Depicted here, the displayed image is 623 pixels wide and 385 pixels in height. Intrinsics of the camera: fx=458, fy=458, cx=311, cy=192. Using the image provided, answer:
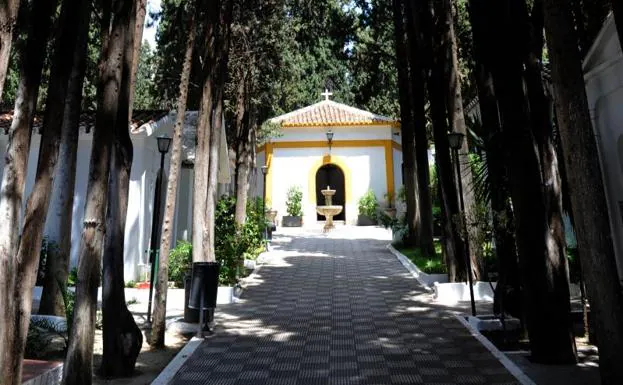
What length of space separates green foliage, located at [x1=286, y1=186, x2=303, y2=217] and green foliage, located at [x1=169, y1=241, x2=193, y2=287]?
15.5 metres

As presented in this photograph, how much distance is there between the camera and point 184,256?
10.4 metres

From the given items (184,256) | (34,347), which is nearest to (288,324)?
(34,347)

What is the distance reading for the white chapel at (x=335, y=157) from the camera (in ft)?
86.5

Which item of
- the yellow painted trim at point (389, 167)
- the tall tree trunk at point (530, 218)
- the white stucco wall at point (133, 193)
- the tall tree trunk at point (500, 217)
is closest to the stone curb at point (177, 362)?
the tall tree trunk at point (530, 218)

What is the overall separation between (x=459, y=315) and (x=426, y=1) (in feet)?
23.5

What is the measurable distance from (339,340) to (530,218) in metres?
2.88

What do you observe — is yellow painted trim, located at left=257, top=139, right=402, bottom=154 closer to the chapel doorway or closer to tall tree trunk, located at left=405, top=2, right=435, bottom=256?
the chapel doorway

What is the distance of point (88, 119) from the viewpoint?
1073 cm

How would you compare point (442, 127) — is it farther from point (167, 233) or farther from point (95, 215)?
point (95, 215)

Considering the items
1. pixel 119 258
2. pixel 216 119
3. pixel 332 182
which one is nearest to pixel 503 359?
pixel 119 258

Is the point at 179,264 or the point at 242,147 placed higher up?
the point at 242,147

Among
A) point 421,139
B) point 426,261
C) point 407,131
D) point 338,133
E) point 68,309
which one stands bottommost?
point 68,309

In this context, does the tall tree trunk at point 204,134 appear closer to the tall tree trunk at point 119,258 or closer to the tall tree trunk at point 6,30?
the tall tree trunk at point 119,258

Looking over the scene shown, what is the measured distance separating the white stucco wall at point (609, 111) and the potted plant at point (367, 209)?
17.1 meters
